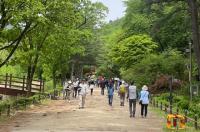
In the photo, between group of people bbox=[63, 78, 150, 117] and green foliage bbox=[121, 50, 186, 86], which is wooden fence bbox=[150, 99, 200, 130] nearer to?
group of people bbox=[63, 78, 150, 117]

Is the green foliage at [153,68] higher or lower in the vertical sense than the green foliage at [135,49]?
lower

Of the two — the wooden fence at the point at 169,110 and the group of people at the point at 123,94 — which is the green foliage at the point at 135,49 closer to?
the group of people at the point at 123,94

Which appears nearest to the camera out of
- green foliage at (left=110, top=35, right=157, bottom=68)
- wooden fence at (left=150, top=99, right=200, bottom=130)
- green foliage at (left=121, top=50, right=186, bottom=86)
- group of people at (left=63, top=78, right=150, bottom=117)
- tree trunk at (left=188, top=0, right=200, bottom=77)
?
wooden fence at (left=150, top=99, right=200, bottom=130)

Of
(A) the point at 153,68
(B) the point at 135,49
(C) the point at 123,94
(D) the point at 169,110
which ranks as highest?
(B) the point at 135,49

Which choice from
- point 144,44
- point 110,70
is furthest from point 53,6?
point 110,70

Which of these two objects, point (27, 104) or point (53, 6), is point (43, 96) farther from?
point (53, 6)

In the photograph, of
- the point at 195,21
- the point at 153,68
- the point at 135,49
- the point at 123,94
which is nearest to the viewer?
the point at 195,21

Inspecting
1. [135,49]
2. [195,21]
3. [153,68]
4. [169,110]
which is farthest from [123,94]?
[135,49]

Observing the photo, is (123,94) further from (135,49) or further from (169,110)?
(135,49)

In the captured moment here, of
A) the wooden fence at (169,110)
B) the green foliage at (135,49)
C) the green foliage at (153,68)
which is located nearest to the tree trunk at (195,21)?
the wooden fence at (169,110)

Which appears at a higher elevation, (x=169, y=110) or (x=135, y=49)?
(x=135, y=49)

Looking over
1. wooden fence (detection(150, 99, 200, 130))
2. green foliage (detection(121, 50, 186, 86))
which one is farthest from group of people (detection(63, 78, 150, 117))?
green foliage (detection(121, 50, 186, 86))

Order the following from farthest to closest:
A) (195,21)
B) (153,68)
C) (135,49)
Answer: (135,49), (153,68), (195,21)

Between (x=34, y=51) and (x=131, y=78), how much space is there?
12938 millimetres
